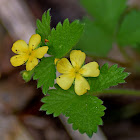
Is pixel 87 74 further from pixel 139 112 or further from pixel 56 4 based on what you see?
pixel 56 4

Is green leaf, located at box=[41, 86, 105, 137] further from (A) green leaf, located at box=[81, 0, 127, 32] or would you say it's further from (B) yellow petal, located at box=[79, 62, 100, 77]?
(A) green leaf, located at box=[81, 0, 127, 32]

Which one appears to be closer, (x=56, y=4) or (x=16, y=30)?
(x=16, y=30)

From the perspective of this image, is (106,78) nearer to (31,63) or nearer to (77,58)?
(77,58)

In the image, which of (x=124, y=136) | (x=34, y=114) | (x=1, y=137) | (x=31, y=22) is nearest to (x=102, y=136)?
(x=124, y=136)

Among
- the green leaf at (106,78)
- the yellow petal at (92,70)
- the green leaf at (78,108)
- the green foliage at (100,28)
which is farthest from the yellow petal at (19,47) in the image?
the green foliage at (100,28)

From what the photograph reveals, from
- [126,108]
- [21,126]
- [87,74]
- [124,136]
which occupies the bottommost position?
[124,136]

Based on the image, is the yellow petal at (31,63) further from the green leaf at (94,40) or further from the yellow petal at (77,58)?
the green leaf at (94,40)

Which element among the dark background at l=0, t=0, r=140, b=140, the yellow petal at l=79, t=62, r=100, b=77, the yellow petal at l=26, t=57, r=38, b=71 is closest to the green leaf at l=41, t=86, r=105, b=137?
the yellow petal at l=79, t=62, r=100, b=77

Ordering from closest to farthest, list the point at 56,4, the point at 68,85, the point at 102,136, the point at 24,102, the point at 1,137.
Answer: the point at 68,85 → the point at 102,136 → the point at 1,137 → the point at 24,102 → the point at 56,4
